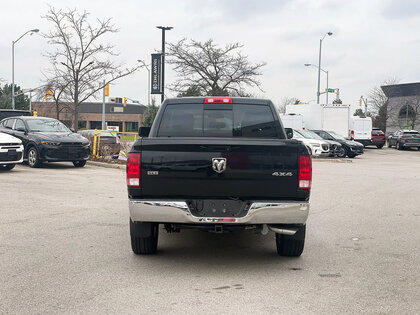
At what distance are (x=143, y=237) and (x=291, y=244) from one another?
5.61 feet

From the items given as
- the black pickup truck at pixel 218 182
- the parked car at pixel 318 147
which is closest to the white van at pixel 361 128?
the parked car at pixel 318 147

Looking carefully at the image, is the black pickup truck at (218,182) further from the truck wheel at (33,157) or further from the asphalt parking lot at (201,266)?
the truck wheel at (33,157)

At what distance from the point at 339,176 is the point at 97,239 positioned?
11.2 metres

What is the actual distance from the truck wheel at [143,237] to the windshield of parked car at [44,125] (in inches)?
495

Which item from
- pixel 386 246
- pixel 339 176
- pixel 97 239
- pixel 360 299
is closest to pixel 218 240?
pixel 97 239

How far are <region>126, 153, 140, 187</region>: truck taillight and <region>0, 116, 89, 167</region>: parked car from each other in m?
11.8

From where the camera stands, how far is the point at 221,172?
5266 mm

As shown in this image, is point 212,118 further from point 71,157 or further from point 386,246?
point 71,157

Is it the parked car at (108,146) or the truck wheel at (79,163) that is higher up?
the parked car at (108,146)

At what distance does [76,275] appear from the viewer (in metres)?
5.20

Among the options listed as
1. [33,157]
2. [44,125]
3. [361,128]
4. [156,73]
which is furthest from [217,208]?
[361,128]

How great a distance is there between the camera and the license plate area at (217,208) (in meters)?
5.30

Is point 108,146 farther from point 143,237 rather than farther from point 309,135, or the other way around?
point 143,237

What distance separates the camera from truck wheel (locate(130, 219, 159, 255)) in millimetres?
5734
